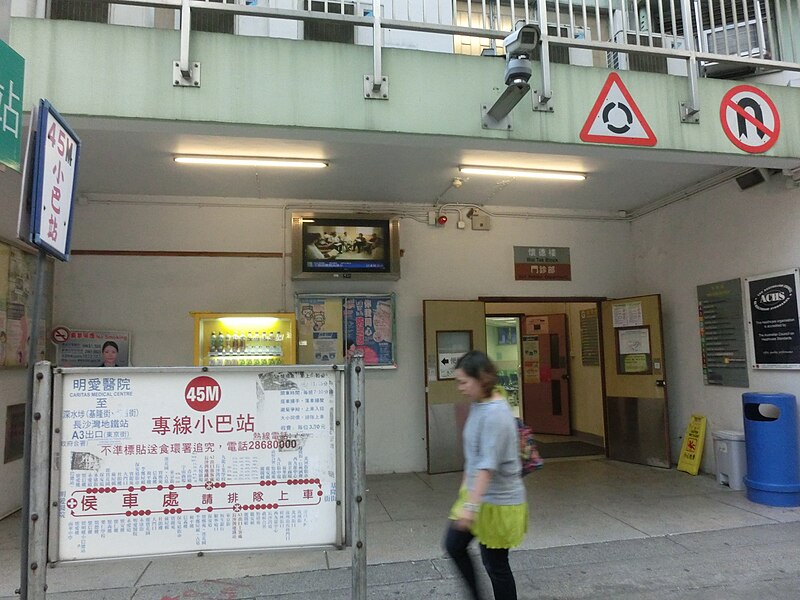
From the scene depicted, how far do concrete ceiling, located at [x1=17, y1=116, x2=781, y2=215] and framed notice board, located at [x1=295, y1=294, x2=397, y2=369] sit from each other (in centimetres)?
131

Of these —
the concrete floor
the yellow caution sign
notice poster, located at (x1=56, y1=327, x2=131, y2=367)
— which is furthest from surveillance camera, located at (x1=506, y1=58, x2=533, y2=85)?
notice poster, located at (x1=56, y1=327, x2=131, y2=367)

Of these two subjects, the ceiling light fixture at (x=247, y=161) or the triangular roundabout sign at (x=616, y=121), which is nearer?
the triangular roundabout sign at (x=616, y=121)

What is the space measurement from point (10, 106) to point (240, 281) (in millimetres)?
3793

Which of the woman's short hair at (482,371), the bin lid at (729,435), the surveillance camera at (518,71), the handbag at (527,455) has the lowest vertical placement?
the bin lid at (729,435)

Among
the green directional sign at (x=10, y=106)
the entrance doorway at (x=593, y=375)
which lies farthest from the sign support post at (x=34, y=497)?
the entrance doorway at (x=593, y=375)

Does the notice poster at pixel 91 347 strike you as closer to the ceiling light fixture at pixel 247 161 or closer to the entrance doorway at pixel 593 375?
the ceiling light fixture at pixel 247 161

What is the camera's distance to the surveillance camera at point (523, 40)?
386 centimetres

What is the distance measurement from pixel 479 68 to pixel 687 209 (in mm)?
3989

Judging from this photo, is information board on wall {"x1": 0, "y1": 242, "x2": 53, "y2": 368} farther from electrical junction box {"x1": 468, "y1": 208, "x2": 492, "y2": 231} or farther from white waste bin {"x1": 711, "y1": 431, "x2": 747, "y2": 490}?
white waste bin {"x1": 711, "y1": 431, "x2": 747, "y2": 490}

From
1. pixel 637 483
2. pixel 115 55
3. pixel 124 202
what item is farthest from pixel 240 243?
pixel 637 483

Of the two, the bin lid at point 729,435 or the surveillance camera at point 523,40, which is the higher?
the surveillance camera at point 523,40

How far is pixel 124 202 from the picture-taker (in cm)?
679

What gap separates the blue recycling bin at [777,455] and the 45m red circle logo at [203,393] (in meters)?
5.24

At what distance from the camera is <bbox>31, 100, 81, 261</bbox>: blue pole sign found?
7.27ft
